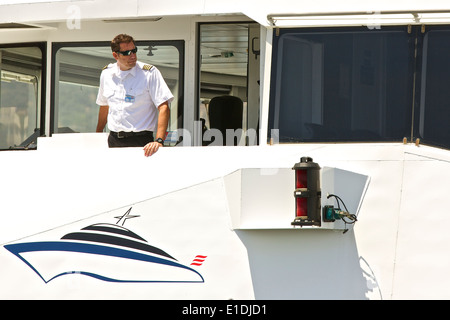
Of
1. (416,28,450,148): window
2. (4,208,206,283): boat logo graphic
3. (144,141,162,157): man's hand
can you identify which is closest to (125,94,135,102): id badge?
(144,141,162,157): man's hand

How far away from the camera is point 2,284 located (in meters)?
7.06

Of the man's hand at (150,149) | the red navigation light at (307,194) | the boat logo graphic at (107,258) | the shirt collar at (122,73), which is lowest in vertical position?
the boat logo graphic at (107,258)

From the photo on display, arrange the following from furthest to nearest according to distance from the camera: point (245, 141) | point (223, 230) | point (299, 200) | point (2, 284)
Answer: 1. point (245, 141)
2. point (2, 284)
3. point (223, 230)
4. point (299, 200)

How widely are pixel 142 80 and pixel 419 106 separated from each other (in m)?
2.23

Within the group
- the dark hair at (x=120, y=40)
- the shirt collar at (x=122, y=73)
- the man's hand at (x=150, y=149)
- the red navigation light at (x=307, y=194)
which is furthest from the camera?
the shirt collar at (x=122, y=73)

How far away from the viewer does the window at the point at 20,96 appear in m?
8.53

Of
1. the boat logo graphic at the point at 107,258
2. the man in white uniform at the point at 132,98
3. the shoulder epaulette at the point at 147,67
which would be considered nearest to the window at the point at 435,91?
the boat logo graphic at the point at 107,258

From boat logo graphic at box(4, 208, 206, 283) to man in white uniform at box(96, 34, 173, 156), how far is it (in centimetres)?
89

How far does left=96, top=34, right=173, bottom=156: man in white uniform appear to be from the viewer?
24.2ft

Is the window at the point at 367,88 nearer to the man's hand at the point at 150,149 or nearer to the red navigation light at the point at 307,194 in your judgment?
the red navigation light at the point at 307,194

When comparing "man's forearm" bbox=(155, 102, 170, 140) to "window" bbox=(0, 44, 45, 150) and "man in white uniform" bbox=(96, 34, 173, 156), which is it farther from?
"window" bbox=(0, 44, 45, 150)

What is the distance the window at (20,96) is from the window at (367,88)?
8.89 feet

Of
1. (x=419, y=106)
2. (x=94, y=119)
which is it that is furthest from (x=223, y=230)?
(x=94, y=119)
